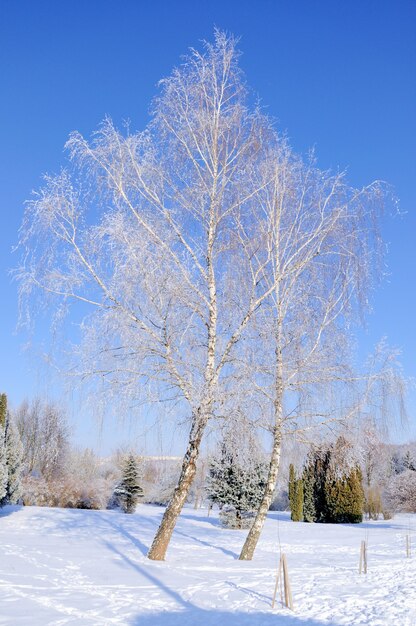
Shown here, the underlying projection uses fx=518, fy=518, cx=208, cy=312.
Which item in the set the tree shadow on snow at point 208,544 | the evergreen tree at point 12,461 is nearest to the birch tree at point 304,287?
the tree shadow on snow at point 208,544

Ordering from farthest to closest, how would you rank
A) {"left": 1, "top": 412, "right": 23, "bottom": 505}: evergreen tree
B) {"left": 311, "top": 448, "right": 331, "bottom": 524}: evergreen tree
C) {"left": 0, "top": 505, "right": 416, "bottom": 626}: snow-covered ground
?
{"left": 311, "top": 448, "right": 331, "bottom": 524}: evergreen tree, {"left": 1, "top": 412, "right": 23, "bottom": 505}: evergreen tree, {"left": 0, "top": 505, "right": 416, "bottom": 626}: snow-covered ground

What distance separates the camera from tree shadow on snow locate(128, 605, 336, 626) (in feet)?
18.9

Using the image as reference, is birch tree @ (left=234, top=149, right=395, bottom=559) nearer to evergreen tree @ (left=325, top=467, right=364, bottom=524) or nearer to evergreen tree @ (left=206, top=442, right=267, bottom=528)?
evergreen tree @ (left=206, top=442, right=267, bottom=528)

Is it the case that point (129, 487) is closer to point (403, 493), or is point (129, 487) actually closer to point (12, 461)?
point (12, 461)

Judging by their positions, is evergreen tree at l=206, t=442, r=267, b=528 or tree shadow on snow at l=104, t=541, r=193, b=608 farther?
evergreen tree at l=206, t=442, r=267, b=528

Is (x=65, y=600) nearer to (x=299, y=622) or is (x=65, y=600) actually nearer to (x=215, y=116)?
(x=299, y=622)

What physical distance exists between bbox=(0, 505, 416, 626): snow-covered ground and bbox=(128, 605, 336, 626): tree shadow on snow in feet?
0.04

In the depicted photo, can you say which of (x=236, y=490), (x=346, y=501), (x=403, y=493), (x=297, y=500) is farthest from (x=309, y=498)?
(x=236, y=490)

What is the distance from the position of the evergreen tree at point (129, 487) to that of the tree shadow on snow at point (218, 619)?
2419 cm

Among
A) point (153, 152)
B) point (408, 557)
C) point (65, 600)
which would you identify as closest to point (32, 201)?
point (153, 152)

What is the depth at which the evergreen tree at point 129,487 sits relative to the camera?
3002 cm

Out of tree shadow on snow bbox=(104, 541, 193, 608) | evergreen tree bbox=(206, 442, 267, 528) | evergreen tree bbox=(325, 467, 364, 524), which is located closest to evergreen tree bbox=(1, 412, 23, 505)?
evergreen tree bbox=(206, 442, 267, 528)

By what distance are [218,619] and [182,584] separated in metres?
1.73

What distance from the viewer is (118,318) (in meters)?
8.55
